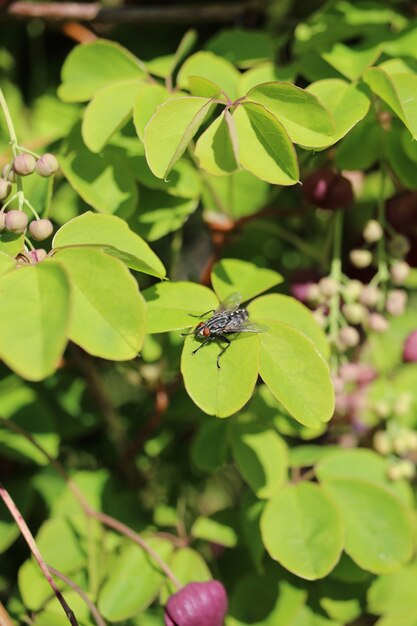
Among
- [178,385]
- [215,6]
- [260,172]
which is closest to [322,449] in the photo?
[178,385]

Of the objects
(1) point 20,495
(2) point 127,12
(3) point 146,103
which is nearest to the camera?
(3) point 146,103

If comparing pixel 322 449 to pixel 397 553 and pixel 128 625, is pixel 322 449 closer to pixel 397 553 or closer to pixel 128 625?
pixel 397 553

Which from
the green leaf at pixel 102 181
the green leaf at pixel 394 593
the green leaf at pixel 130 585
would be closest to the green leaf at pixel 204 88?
the green leaf at pixel 102 181

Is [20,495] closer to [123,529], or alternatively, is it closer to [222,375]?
[123,529]

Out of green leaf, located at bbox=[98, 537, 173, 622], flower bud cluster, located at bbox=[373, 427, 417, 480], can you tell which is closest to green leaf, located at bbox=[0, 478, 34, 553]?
green leaf, located at bbox=[98, 537, 173, 622]

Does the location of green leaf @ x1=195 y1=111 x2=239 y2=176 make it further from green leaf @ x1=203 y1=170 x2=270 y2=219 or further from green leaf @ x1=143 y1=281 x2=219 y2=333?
green leaf @ x1=203 y1=170 x2=270 y2=219

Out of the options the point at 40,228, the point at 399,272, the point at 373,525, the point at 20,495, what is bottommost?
the point at 20,495

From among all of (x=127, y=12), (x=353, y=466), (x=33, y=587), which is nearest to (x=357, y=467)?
(x=353, y=466)
